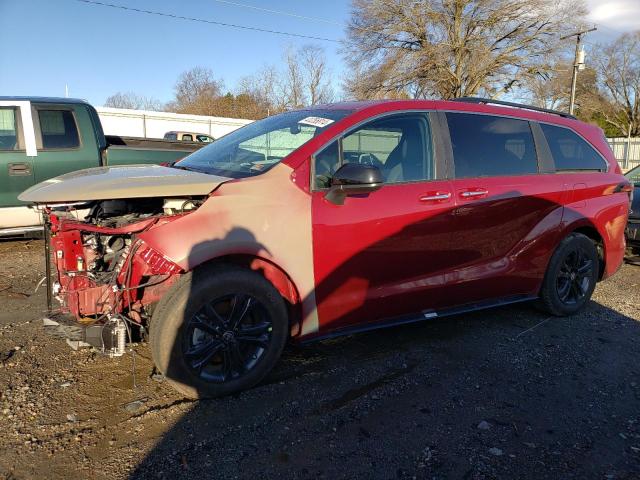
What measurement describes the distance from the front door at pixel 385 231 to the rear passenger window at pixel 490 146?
0.26m

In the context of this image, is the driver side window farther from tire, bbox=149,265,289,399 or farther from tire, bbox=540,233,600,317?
tire, bbox=540,233,600,317

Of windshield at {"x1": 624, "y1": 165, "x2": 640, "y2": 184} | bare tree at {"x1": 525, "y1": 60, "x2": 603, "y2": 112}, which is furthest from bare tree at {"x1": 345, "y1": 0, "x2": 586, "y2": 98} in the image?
windshield at {"x1": 624, "y1": 165, "x2": 640, "y2": 184}

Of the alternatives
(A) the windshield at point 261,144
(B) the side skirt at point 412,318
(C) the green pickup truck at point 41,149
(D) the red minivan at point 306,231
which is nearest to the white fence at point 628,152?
(D) the red minivan at point 306,231

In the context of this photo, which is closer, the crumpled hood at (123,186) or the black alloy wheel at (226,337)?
the crumpled hood at (123,186)

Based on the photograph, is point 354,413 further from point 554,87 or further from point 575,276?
point 554,87

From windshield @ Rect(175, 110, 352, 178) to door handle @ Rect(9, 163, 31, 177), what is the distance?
3.51 metres

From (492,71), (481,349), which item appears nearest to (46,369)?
(481,349)

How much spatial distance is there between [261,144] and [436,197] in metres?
1.37

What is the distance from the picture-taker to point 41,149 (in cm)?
658

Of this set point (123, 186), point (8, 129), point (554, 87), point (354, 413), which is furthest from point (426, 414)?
point (554, 87)

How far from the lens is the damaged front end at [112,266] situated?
2.93 meters

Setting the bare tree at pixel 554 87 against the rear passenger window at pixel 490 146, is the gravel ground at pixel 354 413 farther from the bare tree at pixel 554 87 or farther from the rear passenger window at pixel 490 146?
the bare tree at pixel 554 87

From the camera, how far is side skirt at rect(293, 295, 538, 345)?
3.44m

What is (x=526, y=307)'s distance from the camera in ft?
16.6
